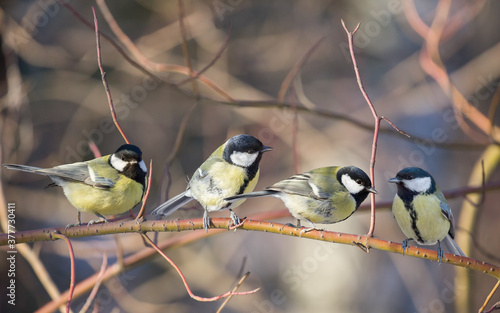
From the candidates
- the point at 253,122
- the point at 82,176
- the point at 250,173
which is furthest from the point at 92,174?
the point at 253,122

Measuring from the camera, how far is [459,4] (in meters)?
5.70

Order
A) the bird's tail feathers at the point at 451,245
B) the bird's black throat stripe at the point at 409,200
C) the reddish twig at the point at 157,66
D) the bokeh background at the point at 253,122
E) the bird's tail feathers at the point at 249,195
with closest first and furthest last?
the bird's tail feathers at the point at 249,195 < the bird's tail feathers at the point at 451,245 < the bird's black throat stripe at the point at 409,200 < the reddish twig at the point at 157,66 < the bokeh background at the point at 253,122

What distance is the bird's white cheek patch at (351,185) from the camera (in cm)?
141

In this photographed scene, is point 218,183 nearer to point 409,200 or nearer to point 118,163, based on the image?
point 118,163

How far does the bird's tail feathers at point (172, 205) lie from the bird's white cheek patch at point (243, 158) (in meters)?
0.22

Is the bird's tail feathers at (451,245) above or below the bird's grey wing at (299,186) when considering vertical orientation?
below

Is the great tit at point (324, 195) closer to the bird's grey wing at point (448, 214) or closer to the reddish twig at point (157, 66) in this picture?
the bird's grey wing at point (448, 214)

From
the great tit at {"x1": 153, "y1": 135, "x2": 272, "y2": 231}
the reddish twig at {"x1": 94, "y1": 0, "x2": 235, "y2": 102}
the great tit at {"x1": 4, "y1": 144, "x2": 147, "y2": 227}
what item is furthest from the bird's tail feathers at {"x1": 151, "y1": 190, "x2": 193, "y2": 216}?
the reddish twig at {"x1": 94, "y1": 0, "x2": 235, "y2": 102}

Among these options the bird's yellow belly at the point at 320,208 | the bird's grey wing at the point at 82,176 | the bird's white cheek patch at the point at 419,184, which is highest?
the bird's white cheek patch at the point at 419,184

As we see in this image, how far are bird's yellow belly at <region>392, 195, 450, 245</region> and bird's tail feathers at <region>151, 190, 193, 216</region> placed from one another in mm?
690

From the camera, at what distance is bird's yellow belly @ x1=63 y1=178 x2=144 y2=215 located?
5.36ft

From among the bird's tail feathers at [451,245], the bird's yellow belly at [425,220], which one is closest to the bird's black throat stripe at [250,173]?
the bird's yellow belly at [425,220]

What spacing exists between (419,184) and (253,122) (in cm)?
394

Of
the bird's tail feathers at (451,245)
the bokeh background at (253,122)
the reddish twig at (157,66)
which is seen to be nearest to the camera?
the bird's tail feathers at (451,245)
